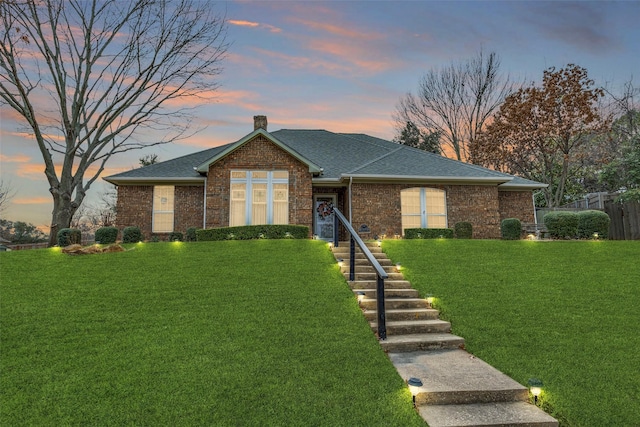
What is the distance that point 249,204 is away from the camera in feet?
51.7

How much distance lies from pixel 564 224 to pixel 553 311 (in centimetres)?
900

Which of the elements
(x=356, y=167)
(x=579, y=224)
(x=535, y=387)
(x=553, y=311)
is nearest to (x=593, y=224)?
(x=579, y=224)

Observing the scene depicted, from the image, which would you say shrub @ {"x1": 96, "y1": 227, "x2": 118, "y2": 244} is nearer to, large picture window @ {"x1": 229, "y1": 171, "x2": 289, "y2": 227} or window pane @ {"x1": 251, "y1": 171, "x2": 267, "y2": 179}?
large picture window @ {"x1": 229, "y1": 171, "x2": 289, "y2": 227}

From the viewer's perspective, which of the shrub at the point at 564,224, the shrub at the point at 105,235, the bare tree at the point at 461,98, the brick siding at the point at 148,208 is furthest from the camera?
the bare tree at the point at 461,98

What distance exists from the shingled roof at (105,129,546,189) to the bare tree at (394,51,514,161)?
1421 centimetres

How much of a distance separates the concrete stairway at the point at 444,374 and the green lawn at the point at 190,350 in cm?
32

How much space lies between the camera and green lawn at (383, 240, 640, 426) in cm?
442

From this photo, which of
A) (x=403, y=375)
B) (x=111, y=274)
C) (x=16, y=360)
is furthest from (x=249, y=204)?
(x=403, y=375)

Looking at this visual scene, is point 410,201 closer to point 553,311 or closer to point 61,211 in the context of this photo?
point 553,311

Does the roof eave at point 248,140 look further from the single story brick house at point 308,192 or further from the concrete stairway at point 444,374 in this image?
the concrete stairway at point 444,374

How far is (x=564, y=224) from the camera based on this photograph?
14.2 meters

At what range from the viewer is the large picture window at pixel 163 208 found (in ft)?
55.3

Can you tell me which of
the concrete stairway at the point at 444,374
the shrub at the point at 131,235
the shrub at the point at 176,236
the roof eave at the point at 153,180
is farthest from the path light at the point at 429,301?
the shrub at the point at 131,235

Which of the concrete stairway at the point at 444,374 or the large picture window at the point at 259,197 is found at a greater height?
the large picture window at the point at 259,197
